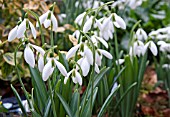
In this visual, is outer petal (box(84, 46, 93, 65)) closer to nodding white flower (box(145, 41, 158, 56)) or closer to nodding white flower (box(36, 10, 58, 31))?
nodding white flower (box(36, 10, 58, 31))

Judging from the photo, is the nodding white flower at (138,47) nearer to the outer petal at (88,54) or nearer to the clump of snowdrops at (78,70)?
the clump of snowdrops at (78,70)

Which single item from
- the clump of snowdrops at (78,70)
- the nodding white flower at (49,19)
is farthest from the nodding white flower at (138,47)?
the nodding white flower at (49,19)

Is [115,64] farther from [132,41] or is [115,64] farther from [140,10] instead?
[140,10]

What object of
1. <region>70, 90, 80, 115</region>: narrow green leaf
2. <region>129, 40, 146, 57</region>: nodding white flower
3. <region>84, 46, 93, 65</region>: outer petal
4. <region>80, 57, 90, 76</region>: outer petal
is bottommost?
<region>70, 90, 80, 115</region>: narrow green leaf

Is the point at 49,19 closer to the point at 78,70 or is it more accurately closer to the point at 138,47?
the point at 78,70

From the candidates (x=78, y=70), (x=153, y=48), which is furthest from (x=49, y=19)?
(x=153, y=48)

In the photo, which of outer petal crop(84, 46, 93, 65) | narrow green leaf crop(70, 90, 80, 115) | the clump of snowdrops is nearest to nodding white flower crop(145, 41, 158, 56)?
the clump of snowdrops

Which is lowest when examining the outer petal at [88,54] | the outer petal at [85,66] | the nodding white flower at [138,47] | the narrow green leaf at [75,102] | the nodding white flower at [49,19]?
the narrow green leaf at [75,102]

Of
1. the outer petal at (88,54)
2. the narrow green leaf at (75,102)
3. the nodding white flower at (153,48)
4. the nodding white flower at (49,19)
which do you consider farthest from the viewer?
the nodding white flower at (153,48)

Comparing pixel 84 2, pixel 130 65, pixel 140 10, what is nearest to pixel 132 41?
pixel 130 65

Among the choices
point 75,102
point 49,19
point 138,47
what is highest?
point 49,19

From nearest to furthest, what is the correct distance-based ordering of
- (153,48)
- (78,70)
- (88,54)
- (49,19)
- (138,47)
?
(88,54)
(49,19)
(78,70)
(153,48)
(138,47)
